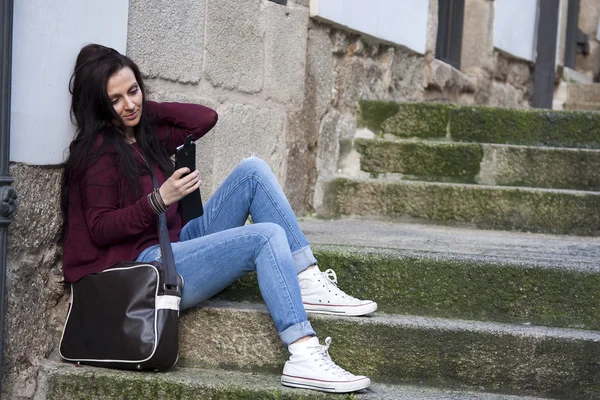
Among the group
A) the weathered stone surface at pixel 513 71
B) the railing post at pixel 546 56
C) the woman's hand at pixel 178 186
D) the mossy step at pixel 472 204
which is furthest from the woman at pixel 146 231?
the weathered stone surface at pixel 513 71

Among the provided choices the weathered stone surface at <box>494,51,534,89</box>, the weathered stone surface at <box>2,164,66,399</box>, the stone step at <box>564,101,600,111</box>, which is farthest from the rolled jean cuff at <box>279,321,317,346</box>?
the stone step at <box>564,101,600,111</box>

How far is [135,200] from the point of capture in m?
2.77

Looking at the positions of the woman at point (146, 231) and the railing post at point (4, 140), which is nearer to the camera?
the railing post at point (4, 140)

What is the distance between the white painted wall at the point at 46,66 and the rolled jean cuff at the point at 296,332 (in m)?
0.86

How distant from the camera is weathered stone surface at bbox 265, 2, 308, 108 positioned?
13.7 feet

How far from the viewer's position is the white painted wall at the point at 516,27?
22.1 ft

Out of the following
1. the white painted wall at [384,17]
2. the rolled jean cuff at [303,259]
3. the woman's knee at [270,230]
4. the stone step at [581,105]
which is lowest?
the rolled jean cuff at [303,259]

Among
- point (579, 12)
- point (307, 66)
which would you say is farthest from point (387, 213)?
point (579, 12)

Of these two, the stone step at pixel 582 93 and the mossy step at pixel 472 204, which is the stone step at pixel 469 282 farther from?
the stone step at pixel 582 93

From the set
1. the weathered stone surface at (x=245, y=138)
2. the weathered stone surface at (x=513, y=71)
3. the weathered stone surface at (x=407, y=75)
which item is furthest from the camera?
the weathered stone surface at (x=513, y=71)

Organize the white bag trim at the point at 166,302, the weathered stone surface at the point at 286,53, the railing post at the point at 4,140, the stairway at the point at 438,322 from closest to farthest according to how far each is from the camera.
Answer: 1. the railing post at the point at 4,140
2. the white bag trim at the point at 166,302
3. the stairway at the point at 438,322
4. the weathered stone surface at the point at 286,53

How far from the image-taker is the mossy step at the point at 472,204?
4.19m

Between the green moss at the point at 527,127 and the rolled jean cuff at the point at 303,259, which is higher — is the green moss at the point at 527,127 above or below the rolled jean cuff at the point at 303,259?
above

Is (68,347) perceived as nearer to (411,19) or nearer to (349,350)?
(349,350)
